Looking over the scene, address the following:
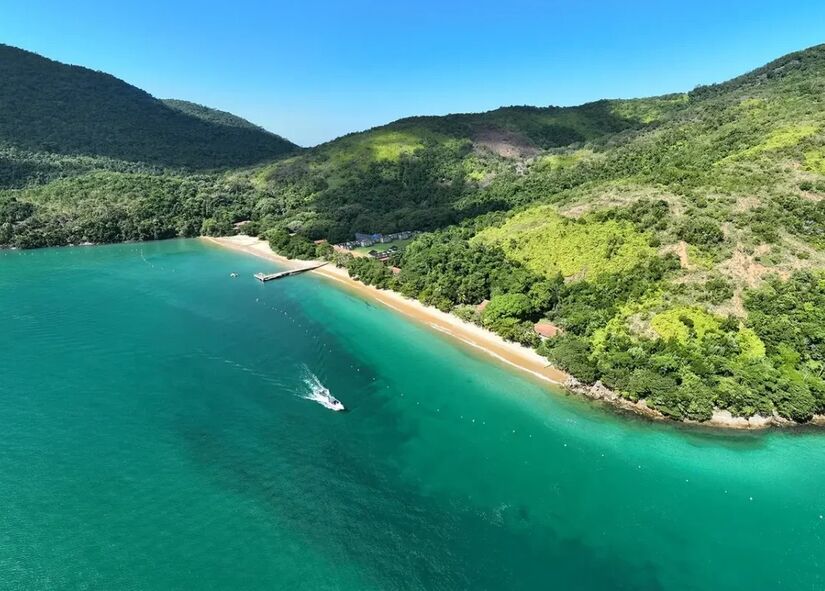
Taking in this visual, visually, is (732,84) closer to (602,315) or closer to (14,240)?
(602,315)

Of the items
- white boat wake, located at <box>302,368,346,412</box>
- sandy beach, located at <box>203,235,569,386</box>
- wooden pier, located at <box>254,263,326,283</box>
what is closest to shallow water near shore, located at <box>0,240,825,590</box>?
white boat wake, located at <box>302,368,346,412</box>

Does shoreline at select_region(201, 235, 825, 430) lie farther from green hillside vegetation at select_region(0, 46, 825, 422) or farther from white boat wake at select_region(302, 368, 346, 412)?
white boat wake at select_region(302, 368, 346, 412)

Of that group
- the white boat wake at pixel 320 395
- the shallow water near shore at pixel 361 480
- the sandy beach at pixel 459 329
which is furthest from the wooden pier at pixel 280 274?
the white boat wake at pixel 320 395

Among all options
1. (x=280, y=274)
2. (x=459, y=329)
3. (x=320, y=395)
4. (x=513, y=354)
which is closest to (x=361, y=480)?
(x=320, y=395)

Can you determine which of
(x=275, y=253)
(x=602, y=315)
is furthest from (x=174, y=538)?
(x=275, y=253)

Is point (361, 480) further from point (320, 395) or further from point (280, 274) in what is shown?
point (280, 274)

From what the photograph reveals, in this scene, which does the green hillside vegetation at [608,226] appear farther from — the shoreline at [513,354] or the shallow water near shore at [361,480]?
the shallow water near shore at [361,480]
